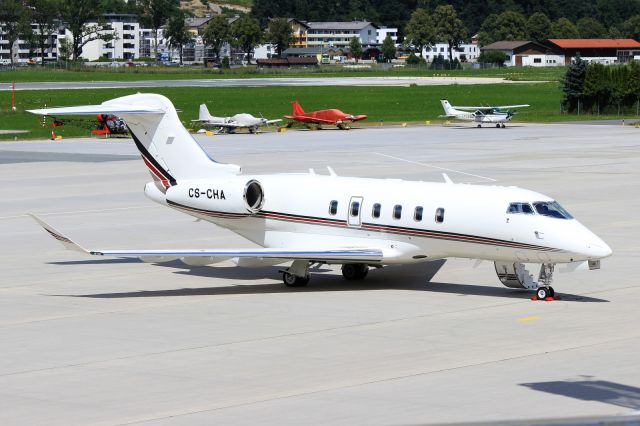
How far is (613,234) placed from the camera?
4262 cm

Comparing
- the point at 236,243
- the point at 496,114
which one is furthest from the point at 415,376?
the point at 496,114

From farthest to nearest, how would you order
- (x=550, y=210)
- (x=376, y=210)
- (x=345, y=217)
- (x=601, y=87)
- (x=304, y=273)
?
(x=601, y=87) < (x=304, y=273) < (x=345, y=217) < (x=376, y=210) < (x=550, y=210)

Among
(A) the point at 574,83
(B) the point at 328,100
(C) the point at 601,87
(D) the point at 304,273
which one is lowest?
(B) the point at 328,100

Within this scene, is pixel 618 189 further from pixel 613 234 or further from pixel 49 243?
pixel 49 243

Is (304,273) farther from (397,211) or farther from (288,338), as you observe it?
(288,338)

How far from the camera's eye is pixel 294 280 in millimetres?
33625

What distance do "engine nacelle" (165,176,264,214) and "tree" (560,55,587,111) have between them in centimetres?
8665

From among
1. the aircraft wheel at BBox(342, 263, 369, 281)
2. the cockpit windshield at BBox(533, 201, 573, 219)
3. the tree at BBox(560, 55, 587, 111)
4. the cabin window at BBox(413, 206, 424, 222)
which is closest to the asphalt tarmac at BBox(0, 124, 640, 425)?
the aircraft wheel at BBox(342, 263, 369, 281)

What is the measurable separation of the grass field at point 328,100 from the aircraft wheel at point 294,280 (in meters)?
63.8

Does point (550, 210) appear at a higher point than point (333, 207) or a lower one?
higher

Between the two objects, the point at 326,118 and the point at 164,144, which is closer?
the point at 164,144

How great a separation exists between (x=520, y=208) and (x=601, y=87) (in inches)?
3590

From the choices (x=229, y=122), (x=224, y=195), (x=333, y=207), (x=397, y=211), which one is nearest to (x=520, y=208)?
(x=397, y=211)

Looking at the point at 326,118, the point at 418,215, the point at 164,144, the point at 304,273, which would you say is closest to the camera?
the point at 418,215
